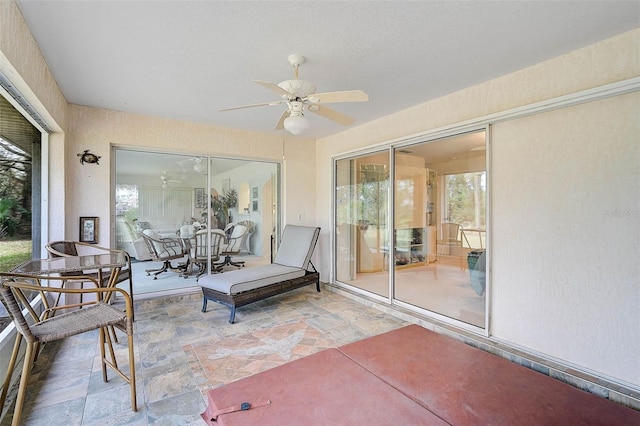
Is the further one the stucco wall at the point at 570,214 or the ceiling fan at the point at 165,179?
the ceiling fan at the point at 165,179

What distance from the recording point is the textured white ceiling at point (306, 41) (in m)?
1.95

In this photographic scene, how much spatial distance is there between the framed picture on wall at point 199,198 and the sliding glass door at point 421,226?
222 centimetres

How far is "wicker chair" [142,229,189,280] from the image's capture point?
14.6ft

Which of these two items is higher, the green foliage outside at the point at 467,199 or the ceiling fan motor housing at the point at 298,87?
the ceiling fan motor housing at the point at 298,87

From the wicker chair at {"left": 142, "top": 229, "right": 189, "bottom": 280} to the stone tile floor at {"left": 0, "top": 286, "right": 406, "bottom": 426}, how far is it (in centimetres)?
51

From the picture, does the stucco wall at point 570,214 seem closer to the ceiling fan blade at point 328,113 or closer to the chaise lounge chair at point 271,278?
the ceiling fan blade at point 328,113

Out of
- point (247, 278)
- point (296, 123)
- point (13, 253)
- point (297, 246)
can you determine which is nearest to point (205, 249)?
point (247, 278)

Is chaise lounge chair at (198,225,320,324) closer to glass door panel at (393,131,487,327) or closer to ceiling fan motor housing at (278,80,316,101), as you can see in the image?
glass door panel at (393,131,487,327)

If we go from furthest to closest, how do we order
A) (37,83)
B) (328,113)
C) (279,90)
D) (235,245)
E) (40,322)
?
(235,245), (328,113), (37,83), (279,90), (40,322)

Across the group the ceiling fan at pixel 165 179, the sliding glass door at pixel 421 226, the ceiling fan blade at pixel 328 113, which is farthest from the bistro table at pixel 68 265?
the sliding glass door at pixel 421 226

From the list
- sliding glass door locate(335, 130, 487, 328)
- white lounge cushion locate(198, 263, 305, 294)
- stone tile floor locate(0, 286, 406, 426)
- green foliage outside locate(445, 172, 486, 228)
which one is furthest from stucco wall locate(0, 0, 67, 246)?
green foliage outside locate(445, 172, 486, 228)

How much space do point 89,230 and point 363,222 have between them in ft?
12.4

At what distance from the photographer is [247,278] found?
383 cm

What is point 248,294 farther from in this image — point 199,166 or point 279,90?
point 279,90
